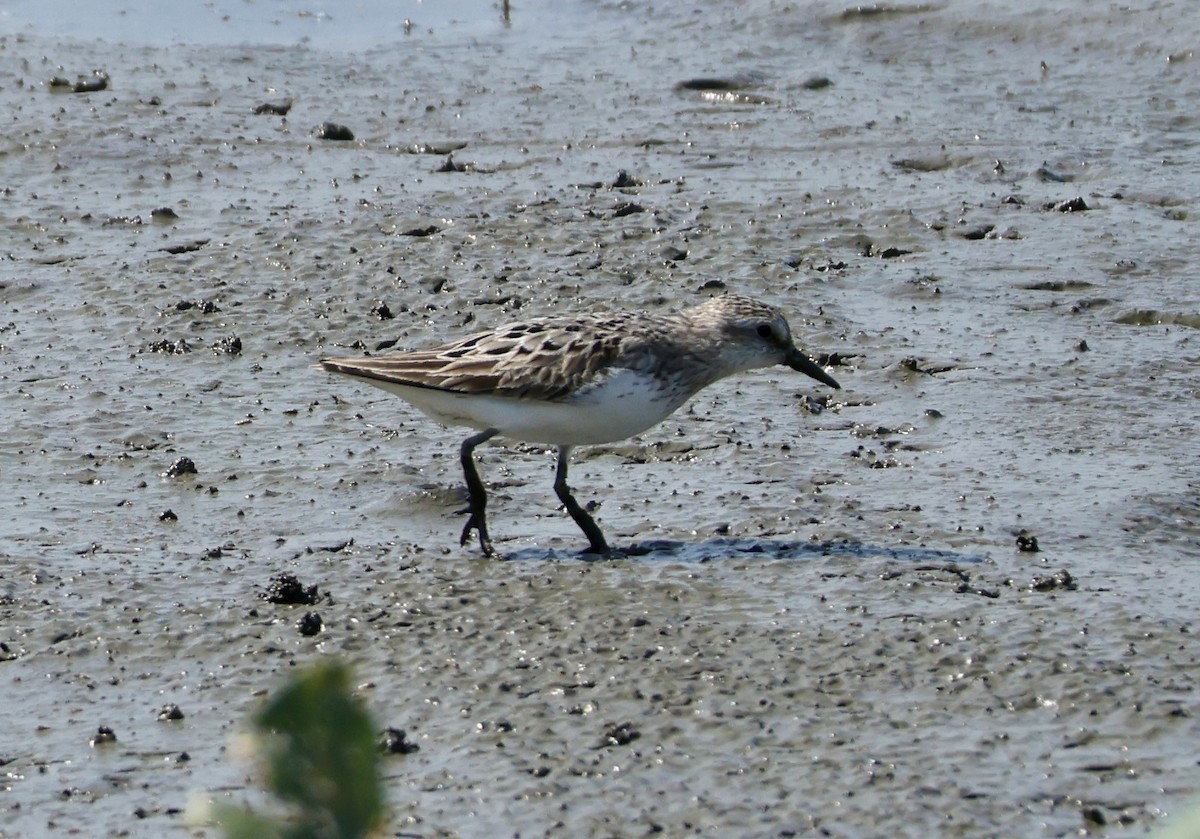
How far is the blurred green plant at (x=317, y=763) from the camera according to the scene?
1.62 meters

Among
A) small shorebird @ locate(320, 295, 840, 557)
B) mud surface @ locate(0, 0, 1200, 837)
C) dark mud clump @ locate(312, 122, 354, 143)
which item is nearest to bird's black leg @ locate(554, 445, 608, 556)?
small shorebird @ locate(320, 295, 840, 557)

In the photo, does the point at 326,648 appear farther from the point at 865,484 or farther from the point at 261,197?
the point at 261,197

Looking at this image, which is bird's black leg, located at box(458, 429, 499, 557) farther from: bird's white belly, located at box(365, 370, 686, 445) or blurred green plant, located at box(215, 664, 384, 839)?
blurred green plant, located at box(215, 664, 384, 839)

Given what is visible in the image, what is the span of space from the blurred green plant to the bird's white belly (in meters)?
4.94

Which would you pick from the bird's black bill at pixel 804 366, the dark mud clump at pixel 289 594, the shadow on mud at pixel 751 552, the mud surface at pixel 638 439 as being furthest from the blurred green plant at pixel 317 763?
the bird's black bill at pixel 804 366

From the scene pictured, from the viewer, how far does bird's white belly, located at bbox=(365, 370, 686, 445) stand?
6.61m

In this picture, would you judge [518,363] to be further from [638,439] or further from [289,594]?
[638,439]

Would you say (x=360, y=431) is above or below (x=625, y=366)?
below

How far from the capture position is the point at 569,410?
6602mm

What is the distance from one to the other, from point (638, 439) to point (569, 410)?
4.91 feet

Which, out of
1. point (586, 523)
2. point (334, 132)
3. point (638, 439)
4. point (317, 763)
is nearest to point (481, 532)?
point (586, 523)

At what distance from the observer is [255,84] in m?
13.9

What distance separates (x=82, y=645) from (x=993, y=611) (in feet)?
10.4

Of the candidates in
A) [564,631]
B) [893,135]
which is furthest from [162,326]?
[893,135]
